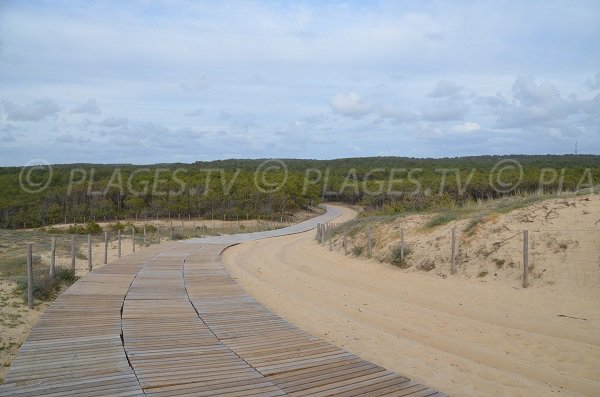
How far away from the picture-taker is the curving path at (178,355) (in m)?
5.48

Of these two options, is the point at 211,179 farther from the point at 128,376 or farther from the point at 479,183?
the point at 128,376

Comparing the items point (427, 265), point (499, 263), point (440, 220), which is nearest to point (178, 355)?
point (499, 263)

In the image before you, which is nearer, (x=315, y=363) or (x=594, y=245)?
(x=315, y=363)

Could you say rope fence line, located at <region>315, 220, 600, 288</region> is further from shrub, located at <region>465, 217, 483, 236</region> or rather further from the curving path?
the curving path

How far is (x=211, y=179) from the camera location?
78875 millimetres

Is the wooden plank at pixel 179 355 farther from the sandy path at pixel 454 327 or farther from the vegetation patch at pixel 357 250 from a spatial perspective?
the vegetation patch at pixel 357 250

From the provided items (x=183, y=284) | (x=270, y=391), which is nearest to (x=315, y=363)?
(x=270, y=391)

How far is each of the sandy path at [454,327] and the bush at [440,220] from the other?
9.07 ft

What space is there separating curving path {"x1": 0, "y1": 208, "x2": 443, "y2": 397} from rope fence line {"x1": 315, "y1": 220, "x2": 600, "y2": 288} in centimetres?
743

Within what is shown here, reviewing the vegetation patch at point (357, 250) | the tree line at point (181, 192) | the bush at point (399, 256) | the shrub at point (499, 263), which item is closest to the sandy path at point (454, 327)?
the bush at point (399, 256)

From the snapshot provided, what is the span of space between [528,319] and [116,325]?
7964mm

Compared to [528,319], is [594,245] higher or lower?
higher

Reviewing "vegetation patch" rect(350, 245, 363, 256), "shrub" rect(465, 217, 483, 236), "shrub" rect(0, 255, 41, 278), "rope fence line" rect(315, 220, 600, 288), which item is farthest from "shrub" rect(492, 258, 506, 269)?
"shrub" rect(0, 255, 41, 278)

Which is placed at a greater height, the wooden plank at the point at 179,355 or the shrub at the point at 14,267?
the wooden plank at the point at 179,355
